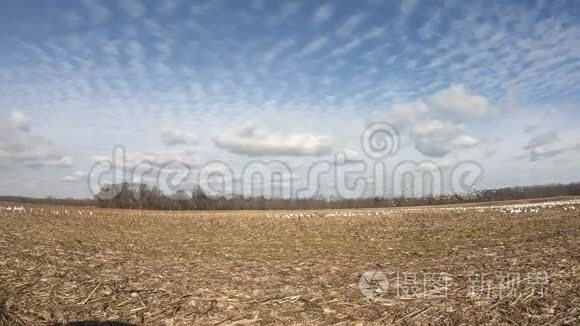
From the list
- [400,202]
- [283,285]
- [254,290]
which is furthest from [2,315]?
[400,202]

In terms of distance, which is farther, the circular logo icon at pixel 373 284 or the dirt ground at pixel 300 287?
the circular logo icon at pixel 373 284

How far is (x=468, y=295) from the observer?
6.80 m

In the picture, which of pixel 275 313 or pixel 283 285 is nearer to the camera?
pixel 275 313

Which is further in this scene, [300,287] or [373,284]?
[373,284]

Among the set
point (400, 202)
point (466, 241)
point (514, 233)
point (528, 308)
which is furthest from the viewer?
point (400, 202)

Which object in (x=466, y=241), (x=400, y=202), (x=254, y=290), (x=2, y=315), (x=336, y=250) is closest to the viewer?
(x=2, y=315)

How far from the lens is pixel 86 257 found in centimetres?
1031

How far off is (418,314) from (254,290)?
2996 millimetres

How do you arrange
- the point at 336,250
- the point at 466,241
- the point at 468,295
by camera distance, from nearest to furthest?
the point at 468,295 → the point at 336,250 → the point at 466,241

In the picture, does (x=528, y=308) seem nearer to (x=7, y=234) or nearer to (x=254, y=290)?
(x=254, y=290)

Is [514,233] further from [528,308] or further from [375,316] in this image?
[375,316]

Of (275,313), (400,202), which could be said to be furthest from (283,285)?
(400,202)

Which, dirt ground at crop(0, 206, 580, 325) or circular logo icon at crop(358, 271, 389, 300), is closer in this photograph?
dirt ground at crop(0, 206, 580, 325)

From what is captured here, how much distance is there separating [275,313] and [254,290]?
50.5 inches
